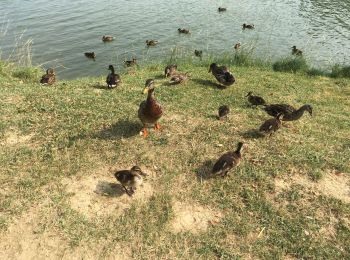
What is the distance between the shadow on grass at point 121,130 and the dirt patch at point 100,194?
120 cm

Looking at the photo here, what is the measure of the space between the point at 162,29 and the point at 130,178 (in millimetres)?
15870

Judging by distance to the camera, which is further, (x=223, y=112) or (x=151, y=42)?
(x=151, y=42)

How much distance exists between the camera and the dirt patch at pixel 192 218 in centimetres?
626

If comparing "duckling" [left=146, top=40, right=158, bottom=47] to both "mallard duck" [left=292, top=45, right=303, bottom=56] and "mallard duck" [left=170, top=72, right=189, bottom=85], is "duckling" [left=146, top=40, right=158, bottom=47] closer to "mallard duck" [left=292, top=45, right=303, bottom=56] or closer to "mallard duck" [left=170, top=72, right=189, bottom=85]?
"mallard duck" [left=292, top=45, right=303, bottom=56]

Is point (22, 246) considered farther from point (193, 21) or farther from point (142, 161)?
point (193, 21)

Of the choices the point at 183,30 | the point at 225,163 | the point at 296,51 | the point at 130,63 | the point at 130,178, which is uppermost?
the point at 130,178

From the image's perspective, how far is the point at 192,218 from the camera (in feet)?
21.1

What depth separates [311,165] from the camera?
24.9ft

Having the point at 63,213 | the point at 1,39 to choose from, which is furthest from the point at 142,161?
the point at 1,39

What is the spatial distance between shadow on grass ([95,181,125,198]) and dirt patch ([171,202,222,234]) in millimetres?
1026

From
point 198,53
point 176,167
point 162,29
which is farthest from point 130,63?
point 176,167

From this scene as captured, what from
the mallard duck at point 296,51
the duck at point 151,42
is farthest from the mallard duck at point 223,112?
the duck at point 151,42

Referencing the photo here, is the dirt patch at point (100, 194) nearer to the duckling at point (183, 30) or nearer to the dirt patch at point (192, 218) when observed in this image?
the dirt patch at point (192, 218)

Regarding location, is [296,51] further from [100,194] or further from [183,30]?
[100,194]
